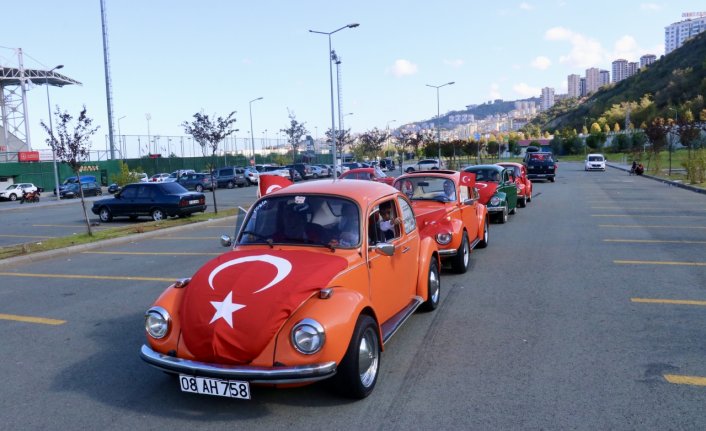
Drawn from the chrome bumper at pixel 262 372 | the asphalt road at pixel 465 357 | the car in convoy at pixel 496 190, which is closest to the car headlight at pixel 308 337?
the chrome bumper at pixel 262 372

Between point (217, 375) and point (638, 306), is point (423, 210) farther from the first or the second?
point (217, 375)

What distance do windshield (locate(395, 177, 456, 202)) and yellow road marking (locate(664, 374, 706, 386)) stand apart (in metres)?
5.78

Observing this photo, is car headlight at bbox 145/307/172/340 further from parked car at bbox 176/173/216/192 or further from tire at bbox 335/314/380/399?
parked car at bbox 176/173/216/192

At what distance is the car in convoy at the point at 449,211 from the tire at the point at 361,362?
14.7ft

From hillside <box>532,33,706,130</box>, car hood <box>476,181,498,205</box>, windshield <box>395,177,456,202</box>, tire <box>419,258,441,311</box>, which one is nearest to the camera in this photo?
tire <box>419,258,441,311</box>

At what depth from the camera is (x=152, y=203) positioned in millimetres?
21875

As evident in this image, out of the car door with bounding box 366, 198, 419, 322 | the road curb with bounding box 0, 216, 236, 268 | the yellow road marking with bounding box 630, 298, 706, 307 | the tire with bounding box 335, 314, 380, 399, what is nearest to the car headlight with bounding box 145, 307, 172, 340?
the tire with bounding box 335, 314, 380, 399

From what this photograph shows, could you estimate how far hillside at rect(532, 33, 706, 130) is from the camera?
322ft

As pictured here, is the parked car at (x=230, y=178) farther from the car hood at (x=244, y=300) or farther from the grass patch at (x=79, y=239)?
the car hood at (x=244, y=300)

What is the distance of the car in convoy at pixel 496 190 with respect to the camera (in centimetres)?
1623

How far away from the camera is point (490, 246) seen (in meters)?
12.7

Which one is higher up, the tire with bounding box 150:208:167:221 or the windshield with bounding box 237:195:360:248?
the windshield with bounding box 237:195:360:248

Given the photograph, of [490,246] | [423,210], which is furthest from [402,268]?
[490,246]

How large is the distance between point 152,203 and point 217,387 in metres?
18.7
